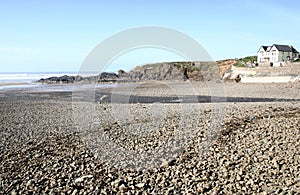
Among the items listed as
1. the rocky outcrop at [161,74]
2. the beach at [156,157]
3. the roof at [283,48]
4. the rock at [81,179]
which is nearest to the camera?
the beach at [156,157]

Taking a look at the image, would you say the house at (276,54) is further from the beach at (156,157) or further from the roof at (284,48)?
the beach at (156,157)

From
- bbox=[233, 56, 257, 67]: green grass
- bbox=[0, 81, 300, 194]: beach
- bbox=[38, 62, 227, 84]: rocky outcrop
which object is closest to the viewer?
bbox=[0, 81, 300, 194]: beach

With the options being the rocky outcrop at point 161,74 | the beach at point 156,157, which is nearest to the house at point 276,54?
the rocky outcrop at point 161,74

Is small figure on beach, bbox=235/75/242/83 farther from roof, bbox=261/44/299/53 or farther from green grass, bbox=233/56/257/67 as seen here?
roof, bbox=261/44/299/53

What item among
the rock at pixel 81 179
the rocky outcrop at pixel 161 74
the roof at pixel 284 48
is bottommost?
the rock at pixel 81 179

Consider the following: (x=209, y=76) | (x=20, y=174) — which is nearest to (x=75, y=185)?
(x=20, y=174)

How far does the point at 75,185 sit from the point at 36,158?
188cm

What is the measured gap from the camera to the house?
168 feet

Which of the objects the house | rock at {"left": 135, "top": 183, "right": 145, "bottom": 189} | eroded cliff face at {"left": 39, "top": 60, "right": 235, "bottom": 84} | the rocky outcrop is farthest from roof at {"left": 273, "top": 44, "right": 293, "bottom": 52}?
rock at {"left": 135, "top": 183, "right": 145, "bottom": 189}

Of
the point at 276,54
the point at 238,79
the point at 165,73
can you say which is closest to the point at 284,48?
the point at 276,54

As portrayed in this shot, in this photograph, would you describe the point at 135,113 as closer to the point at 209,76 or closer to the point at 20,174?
the point at 20,174

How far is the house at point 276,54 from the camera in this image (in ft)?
168

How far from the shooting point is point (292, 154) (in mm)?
5309

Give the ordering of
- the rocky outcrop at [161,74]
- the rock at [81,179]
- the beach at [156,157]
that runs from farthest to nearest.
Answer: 1. the rocky outcrop at [161,74]
2. the rock at [81,179]
3. the beach at [156,157]
